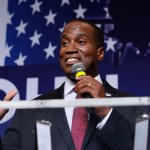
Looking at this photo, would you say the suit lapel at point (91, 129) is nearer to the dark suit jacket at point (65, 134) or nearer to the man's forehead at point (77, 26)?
the dark suit jacket at point (65, 134)

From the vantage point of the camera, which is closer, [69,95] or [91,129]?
[91,129]

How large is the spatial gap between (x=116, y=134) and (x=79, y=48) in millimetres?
404

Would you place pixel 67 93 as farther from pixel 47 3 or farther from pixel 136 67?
pixel 47 3

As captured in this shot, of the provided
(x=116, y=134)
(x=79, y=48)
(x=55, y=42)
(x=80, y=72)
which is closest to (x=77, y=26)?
(x=79, y=48)

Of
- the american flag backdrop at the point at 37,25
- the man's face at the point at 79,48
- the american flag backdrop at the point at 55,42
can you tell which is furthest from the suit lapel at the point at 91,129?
the american flag backdrop at the point at 37,25

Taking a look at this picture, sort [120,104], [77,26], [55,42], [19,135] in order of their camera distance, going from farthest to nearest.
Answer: [55,42] → [77,26] → [19,135] → [120,104]

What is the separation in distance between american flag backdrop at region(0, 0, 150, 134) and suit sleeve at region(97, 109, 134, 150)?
88 cm

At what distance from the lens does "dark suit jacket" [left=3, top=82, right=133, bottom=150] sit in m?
1.50

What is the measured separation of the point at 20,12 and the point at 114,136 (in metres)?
1.20

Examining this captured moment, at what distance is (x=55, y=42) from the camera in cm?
252

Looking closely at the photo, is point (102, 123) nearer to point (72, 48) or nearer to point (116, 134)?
point (116, 134)

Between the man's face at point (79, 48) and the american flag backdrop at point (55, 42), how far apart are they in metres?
0.55

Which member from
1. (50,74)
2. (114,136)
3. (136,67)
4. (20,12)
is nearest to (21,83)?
(50,74)

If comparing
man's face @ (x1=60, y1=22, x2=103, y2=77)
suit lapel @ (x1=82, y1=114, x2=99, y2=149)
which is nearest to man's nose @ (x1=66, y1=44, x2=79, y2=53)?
man's face @ (x1=60, y1=22, x2=103, y2=77)
